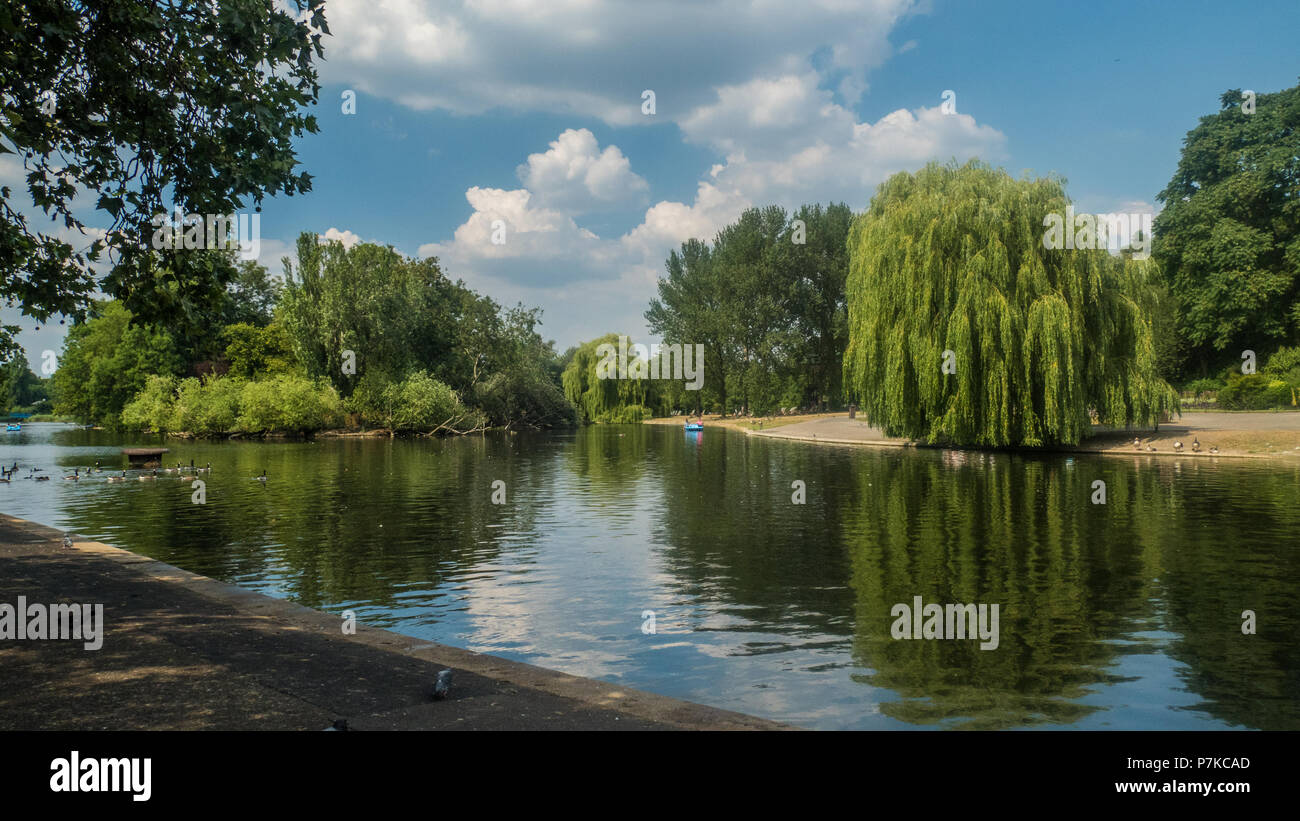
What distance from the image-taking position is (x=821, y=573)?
14531mm

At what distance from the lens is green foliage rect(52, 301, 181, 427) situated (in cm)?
8712

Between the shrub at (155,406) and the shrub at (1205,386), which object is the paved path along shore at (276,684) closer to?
the shrub at (1205,386)

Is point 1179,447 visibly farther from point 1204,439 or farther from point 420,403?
point 420,403

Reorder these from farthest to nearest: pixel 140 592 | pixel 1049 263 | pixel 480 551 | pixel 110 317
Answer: pixel 110 317, pixel 1049 263, pixel 480 551, pixel 140 592

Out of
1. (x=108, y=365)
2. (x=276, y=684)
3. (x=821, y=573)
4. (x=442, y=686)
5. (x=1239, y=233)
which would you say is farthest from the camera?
(x=108, y=365)

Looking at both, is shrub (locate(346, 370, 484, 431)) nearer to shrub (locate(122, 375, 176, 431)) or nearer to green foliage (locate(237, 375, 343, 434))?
green foliage (locate(237, 375, 343, 434))

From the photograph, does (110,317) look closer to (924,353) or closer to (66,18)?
(924,353)

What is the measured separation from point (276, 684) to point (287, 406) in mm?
66533

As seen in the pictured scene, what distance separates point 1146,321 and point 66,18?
41.4 meters

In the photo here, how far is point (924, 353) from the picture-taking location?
1506 inches

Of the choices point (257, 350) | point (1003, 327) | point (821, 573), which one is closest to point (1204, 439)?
point (1003, 327)

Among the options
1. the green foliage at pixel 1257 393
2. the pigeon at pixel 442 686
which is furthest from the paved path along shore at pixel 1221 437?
the pigeon at pixel 442 686
